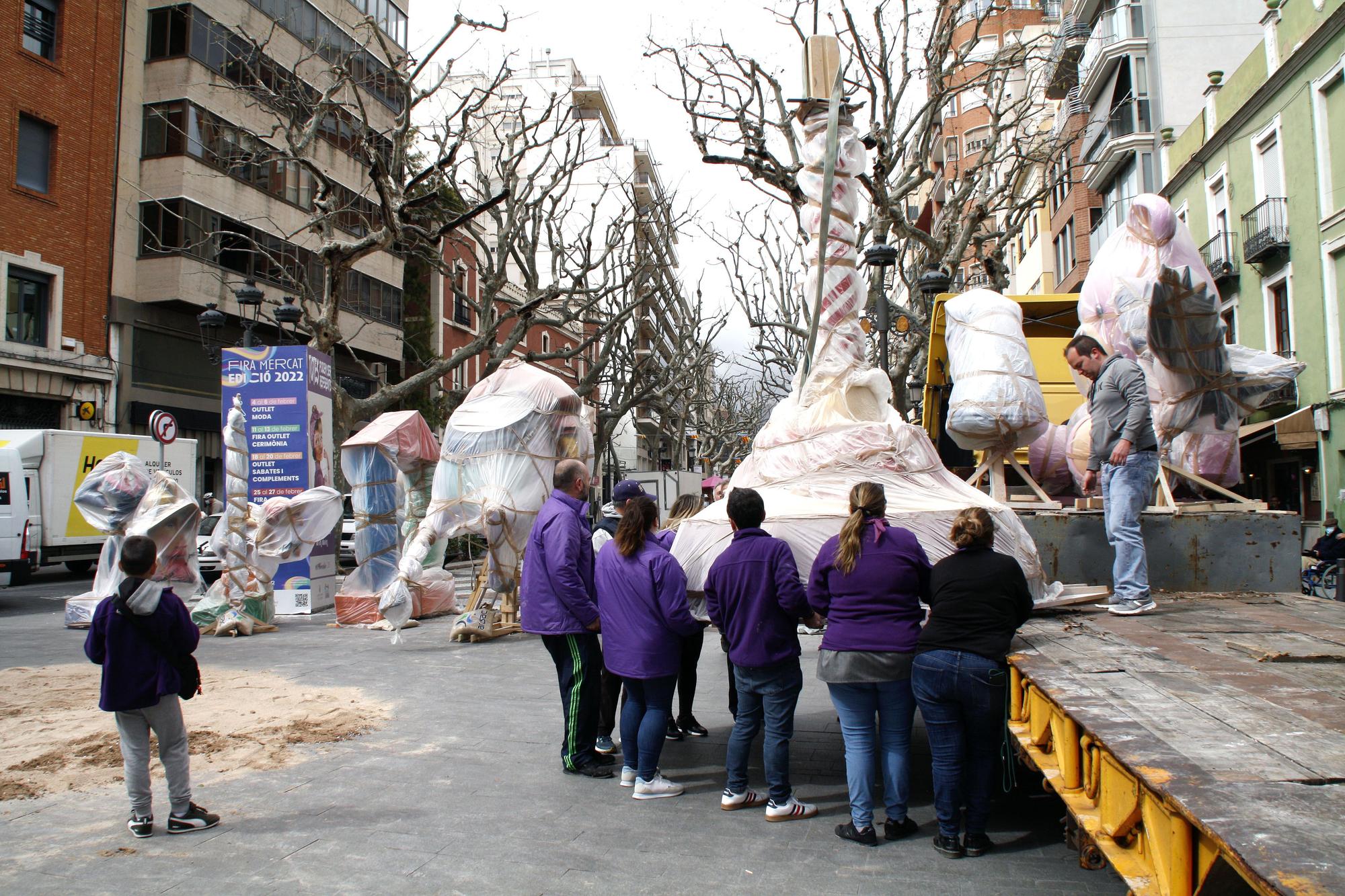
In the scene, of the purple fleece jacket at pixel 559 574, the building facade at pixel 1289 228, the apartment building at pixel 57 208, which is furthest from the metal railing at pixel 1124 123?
the purple fleece jacket at pixel 559 574

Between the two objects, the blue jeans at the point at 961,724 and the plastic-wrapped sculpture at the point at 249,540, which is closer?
the blue jeans at the point at 961,724

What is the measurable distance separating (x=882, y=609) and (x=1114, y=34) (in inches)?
1222

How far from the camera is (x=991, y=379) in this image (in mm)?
6480

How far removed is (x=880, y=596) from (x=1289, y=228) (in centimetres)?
2097

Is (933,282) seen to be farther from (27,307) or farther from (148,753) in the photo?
(27,307)

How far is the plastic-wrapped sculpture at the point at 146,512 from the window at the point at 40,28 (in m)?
17.3

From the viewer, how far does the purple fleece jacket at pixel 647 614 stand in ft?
16.6

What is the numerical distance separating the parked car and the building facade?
20.1 metres

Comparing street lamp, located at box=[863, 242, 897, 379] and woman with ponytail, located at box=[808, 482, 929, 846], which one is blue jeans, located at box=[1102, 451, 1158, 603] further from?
street lamp, located at box=[863, 242, 897, 379]

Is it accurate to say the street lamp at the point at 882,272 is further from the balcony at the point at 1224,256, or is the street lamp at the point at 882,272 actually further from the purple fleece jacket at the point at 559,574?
the balcony at the point at 1224,256

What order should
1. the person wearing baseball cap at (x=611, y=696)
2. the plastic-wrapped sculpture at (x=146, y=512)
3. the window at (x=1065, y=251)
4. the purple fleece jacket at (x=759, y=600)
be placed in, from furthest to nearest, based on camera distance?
the window at (x=1065, y=251) → the plastic-wrapped sculpture at (x=146, y=512) → the person wearing baseball cap at (x=611, y=696) → the purple fleece jacket at (x=759, y=600)

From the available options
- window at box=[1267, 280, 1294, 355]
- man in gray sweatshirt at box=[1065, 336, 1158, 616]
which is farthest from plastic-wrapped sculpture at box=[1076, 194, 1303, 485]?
window at box=[1267, 280, 1294, 355]

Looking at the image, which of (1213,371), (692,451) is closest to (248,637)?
(1213,371)

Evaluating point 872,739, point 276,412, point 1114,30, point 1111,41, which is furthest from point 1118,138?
point 872,739
